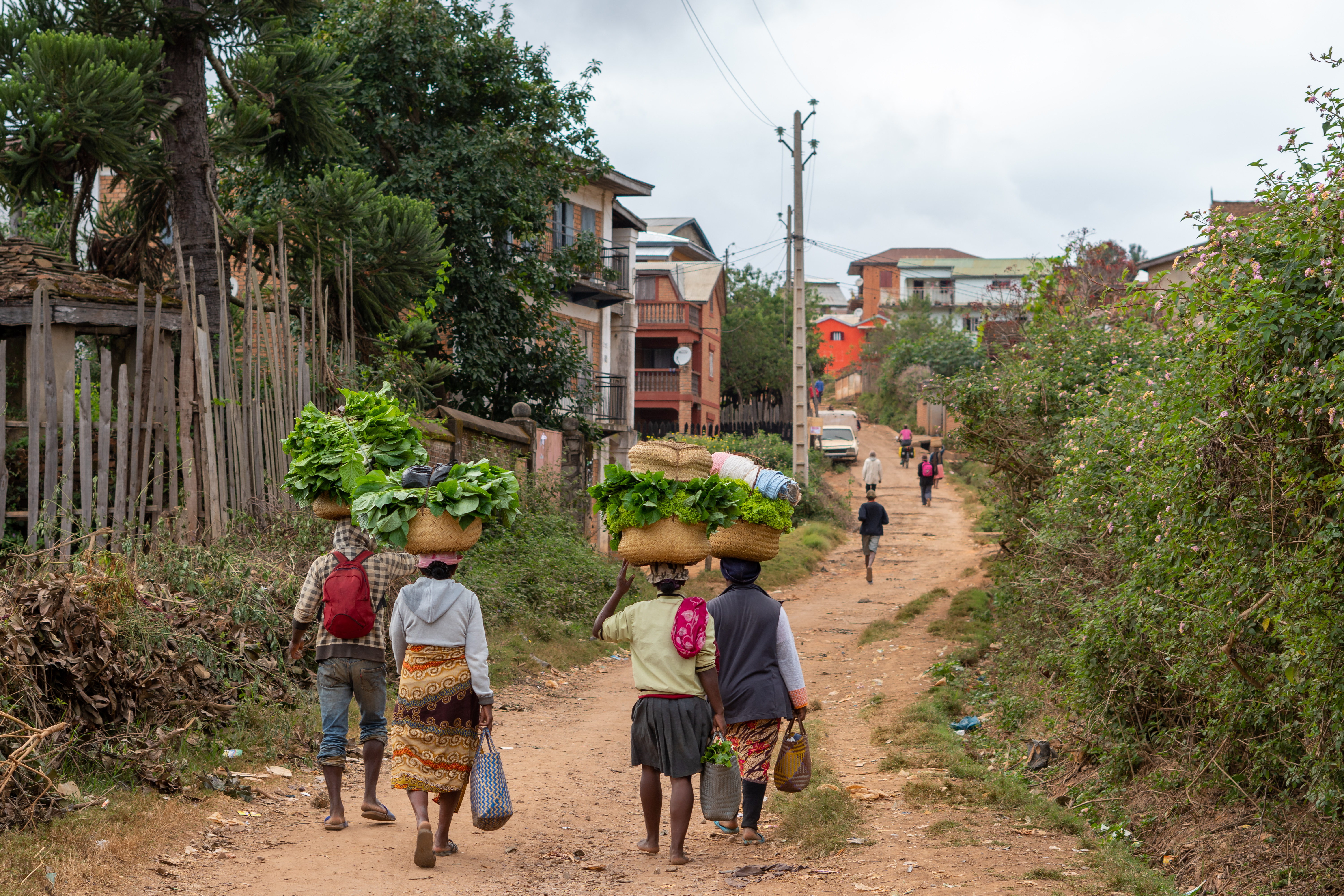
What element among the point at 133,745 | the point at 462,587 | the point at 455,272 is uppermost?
the point at 455,272

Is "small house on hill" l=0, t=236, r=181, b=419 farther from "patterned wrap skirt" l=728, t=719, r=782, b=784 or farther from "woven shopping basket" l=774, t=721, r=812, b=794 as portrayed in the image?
"woven shopping basket" l=774, t=721, r=812, b=794

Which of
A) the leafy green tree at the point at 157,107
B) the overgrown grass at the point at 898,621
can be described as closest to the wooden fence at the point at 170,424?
the leafy green tree at the point at 157,107

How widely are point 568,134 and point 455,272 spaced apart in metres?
3.41

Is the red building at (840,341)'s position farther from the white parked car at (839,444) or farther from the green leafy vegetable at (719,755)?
the green leafy vegetable at (719,755)

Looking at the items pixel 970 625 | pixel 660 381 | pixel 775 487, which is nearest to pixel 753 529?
pixel 775 487

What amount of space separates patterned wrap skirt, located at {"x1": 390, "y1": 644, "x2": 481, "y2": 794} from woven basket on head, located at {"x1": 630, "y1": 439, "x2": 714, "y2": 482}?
1362 millimetres

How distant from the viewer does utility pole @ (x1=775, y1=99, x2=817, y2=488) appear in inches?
923

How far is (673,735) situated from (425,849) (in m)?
1.35

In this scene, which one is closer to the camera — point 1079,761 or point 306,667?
point 1079,761

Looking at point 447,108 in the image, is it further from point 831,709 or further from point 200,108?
point 831,709

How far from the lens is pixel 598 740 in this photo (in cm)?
909

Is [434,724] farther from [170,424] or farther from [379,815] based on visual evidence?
[170,424]

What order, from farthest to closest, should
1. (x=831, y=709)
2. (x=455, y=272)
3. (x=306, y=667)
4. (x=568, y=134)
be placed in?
(x=568, y=134)
(x=455, y=272)
(x=831, y=709)
(x=306, y=667)

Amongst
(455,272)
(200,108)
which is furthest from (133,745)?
(455,272)
